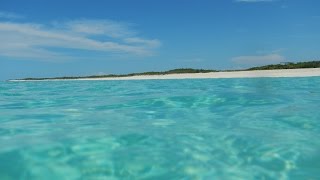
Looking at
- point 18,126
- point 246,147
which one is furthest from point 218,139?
point 18,126

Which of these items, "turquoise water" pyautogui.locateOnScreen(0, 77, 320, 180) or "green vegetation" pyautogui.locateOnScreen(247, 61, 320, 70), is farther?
"green vegetation" pyautogui.locateOnScreen(247, 61, 320, 70)

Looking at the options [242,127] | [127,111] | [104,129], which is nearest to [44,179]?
[104,129]

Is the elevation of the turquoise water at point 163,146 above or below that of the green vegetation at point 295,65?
above

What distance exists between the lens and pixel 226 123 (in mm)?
5621

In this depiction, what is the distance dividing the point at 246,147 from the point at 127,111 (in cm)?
355

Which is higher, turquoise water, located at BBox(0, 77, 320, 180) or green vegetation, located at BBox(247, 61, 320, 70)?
turquoise water, located at BBox(0, 77, 320, 180)

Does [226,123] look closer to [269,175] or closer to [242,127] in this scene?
[242,127]

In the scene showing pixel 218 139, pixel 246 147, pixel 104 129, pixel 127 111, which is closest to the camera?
pixel 246 147

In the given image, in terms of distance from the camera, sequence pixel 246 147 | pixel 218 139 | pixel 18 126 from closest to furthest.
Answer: pixel 246 147
pixel 218 139
pixel 18 126

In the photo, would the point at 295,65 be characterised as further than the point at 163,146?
Yes

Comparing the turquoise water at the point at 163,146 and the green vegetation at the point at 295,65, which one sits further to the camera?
the green vegetation at the point at 295,65

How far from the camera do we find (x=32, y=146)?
4191 mm

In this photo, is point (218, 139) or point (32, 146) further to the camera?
point (218, 139)

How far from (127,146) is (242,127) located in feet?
5.76
